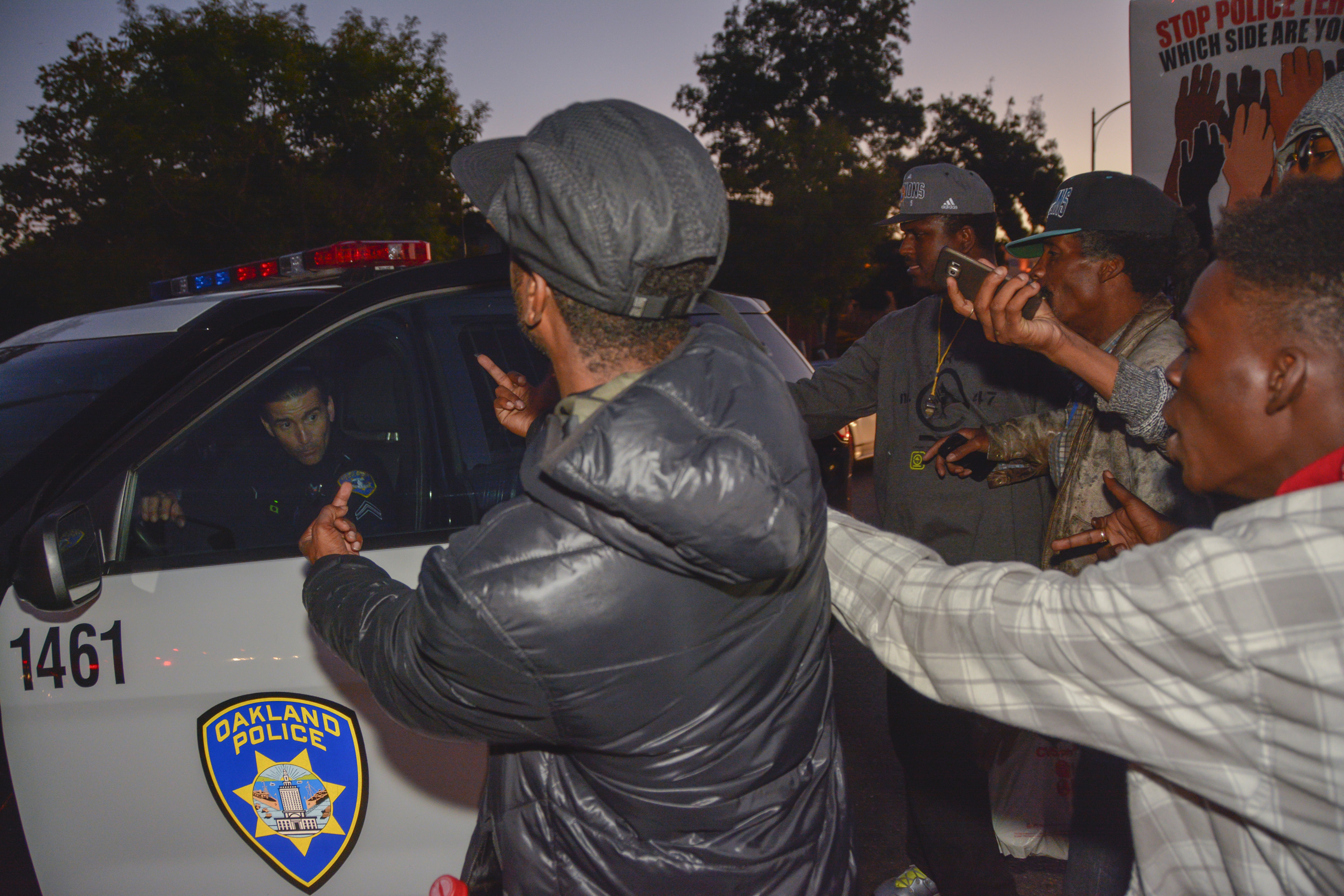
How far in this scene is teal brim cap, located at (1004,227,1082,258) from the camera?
2488 millimetres

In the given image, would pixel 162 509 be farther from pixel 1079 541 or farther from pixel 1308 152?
pixel 1308 152

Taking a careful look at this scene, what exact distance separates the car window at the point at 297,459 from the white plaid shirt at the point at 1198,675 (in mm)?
1541

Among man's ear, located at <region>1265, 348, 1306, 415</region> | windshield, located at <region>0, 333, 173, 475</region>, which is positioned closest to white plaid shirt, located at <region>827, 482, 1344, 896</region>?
man's ear, located at <region>1265, 348, 1306, 415</region>

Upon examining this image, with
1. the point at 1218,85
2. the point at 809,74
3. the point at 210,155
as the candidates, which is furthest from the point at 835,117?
the point at 1218,85

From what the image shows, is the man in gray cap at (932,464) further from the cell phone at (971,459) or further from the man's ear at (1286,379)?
the man's ear at (1286,379)

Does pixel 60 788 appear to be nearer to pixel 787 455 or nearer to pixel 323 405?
pixel 323 405

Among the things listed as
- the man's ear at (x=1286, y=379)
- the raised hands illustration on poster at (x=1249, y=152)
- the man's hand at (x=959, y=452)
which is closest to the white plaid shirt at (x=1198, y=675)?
the man's ear at (x=1286, y=379)

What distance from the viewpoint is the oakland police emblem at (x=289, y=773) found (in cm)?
200

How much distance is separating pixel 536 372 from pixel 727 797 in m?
1.59

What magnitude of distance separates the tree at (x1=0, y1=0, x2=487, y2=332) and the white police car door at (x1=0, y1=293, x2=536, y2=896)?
1352cm

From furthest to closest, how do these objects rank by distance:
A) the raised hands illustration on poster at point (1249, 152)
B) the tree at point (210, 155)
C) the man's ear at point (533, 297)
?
the tree at point (210, 155), the raised hands illustration on poster at point (1249, 152), the man's ear at point (533, 297)

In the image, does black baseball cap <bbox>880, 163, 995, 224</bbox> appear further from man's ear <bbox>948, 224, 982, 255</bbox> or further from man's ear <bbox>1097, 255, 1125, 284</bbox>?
man's ear <bbox>1097, 255, 1125, 284</bbox>

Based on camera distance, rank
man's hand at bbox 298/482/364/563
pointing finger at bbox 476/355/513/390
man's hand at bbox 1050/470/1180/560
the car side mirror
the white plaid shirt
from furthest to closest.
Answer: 1. pointing finger at bbox 476/355/513/390
2. the car side mirror
3. man's hand at bbox 1050/470/1180/560
4. man's hand at bbox 298/482/364/563
5. the white plaid shirt

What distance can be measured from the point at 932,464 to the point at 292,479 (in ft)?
5.88
